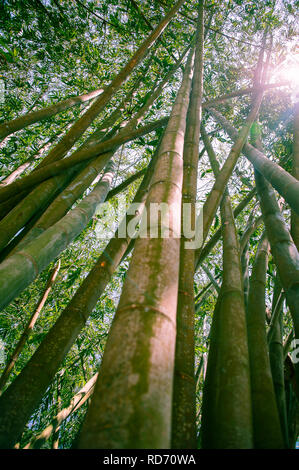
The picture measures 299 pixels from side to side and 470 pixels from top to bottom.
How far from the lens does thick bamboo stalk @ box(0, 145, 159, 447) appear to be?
121 centimetres

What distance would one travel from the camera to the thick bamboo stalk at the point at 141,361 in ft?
1.65

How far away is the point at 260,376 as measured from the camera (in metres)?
1.42

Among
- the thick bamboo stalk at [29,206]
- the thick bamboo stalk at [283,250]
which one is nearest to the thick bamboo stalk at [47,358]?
the thick bamboo stalk at [29,206]

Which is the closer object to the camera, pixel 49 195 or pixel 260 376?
pixel 260 376

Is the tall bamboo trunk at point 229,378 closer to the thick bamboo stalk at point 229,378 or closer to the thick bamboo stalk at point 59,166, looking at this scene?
the thick bamboo stalk at point 229,378

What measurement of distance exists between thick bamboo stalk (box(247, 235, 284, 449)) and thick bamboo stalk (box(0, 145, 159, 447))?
1.12 metres

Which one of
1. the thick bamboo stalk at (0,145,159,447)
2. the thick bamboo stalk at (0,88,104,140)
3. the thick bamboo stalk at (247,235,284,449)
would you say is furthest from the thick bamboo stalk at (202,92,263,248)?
the thick bamboo stalk at (0,88,104,140)

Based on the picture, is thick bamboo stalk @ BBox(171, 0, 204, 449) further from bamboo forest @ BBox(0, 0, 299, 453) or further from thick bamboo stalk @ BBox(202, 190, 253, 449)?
thick bamboo stalk @ BBox(202, 190, 253, 449)

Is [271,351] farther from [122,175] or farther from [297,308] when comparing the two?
[122,175]

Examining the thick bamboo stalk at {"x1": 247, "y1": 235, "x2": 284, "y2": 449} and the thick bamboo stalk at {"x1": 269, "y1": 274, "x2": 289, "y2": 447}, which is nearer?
the thick bamboo stalk at {"x1": 247, "y1": 235, "x2": 284, "y2": 449}

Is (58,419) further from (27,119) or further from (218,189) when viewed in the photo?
(27,119)

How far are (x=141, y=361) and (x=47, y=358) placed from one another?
3.69 feet

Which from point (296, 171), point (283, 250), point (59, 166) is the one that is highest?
point (296, 171)

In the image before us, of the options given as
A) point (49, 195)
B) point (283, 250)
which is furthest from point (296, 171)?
point (49, 195)
